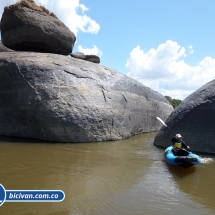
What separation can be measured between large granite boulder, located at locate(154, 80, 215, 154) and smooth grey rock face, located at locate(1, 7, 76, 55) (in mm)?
5050

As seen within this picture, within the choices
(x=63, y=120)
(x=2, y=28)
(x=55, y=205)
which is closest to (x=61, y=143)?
(x=63, y=120)

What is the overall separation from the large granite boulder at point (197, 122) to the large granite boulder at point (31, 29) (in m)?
5.06

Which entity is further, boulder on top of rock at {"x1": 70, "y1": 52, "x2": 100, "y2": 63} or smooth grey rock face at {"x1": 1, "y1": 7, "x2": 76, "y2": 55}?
boulder on top of rock at {"x1": 70, "y1": 52, "x2": 100, "y2": 63}

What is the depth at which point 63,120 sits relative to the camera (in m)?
7.11

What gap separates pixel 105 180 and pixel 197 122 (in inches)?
135

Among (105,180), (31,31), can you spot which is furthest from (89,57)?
(105,180)

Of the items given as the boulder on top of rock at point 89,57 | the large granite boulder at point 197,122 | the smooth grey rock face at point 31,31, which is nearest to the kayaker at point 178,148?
the large granite boulder at point 197,122

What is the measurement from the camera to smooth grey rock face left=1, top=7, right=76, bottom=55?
878 cm

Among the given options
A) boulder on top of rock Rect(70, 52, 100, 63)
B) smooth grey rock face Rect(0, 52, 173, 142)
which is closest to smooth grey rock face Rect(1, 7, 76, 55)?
smooth grey rock face Rect(0, 52, 173, 142)

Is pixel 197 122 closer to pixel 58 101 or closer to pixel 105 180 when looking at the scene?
pixel 105 180

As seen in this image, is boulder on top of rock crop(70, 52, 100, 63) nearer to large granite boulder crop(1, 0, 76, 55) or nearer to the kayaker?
large granite boulder crop(1, 0, 76, 55)

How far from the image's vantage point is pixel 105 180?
408cm

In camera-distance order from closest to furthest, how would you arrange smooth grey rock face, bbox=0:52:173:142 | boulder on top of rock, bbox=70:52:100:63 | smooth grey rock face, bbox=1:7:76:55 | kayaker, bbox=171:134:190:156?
1. kayaker, bbox=171:134:190:156
2. smooth grey rock face, bbox=0:52:173:142
3. smooth grey rock face, bbox=1:7:76:55
4. boulder on top of rock, bbox=70:52:100:63

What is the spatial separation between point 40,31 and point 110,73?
9.14ft
